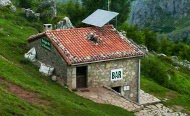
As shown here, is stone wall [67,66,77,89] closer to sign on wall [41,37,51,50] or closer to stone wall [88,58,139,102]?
stone wall [88,58,139,102]

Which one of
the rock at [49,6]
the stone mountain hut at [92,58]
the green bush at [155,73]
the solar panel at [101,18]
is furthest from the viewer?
the rock at [49,6]

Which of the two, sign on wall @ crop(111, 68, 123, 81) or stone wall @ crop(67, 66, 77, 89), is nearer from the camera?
stone wall @ crop(67, 66, 77, 89)

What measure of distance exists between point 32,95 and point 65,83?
5.72m

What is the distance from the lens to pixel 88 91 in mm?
29188

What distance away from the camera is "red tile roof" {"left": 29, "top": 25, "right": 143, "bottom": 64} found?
28.8 meters

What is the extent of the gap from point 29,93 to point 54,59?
648 cm

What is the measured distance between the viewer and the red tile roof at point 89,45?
28.8m

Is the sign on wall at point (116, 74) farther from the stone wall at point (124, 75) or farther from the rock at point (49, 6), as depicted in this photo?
the rock at point (49, 6)

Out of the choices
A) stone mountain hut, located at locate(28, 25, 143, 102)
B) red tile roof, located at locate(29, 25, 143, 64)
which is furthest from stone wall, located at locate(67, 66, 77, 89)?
red tile roof, located at locate(29, 25, 143, 64)

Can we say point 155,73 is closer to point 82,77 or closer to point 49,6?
point 49,6

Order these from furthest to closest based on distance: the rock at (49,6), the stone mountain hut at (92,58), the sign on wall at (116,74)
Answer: the rock at (49,6) < the sign on wall at (116,74) < the stone mountain hut at (92,58)

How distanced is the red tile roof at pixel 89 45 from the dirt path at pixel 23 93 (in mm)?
4827

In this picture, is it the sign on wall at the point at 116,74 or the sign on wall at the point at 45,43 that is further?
the sign on wall at the point at 45,43

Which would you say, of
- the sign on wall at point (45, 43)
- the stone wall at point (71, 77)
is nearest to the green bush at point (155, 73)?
the sign on wall at point (45, 43)
